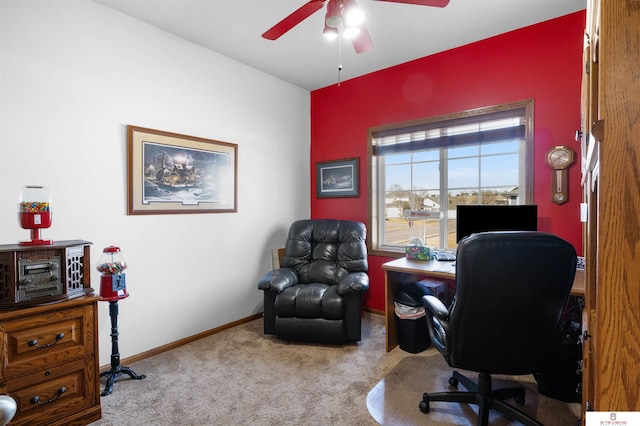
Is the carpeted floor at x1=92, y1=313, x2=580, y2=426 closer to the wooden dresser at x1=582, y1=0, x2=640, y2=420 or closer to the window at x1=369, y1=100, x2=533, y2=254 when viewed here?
the window at x1=369, y1=100, x2=533, y2=254

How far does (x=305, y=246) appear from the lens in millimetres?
3621

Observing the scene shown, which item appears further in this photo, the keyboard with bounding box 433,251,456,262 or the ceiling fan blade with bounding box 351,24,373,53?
the keyboard with bounding box 433,251,456,262

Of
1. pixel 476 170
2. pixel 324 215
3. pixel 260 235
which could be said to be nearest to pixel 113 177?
pixel 260 235

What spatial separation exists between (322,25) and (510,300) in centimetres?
257

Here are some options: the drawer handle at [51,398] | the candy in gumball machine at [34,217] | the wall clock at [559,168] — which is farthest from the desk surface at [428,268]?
the candy in gumball machine at [34,217]

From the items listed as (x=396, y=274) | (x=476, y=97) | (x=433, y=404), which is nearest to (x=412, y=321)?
(x=396, y=274)

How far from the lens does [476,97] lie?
310 cm

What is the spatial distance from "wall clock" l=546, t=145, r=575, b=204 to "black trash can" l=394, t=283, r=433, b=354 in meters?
1.34

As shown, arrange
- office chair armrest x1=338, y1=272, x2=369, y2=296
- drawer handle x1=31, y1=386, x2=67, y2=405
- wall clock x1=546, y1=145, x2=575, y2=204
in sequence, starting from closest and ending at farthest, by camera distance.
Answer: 1. drawer handle x1=31, y1=386, x2=67, y2=405
2. wall clock x1=546, y1=145, x2=575, y2=204
3. office chair armrest x1=338, y1=272, x2=369, y2=296

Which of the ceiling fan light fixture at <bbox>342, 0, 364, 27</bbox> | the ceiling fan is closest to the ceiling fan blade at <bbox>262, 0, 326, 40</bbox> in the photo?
the ceiling fan

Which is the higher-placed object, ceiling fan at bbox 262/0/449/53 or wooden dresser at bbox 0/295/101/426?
ceiling fan at bbox 262/0/449/53

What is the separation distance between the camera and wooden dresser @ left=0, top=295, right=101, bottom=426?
1.71 metres

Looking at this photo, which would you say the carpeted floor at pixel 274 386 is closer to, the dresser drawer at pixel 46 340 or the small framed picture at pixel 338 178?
the dresser drawer at pixel 46 340

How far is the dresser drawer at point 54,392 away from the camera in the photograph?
1718 millimetres
